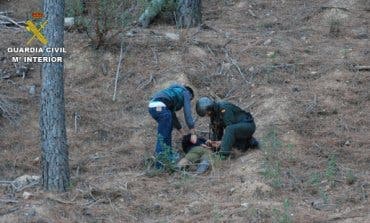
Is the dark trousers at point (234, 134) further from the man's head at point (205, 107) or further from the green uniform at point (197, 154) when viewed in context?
the man's head at point (205, 107)

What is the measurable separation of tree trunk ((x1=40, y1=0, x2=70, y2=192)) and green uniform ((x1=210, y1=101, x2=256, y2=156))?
6.68 feet

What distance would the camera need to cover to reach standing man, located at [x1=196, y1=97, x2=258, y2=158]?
8.59m

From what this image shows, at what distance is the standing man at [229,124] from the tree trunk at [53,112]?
1874mm

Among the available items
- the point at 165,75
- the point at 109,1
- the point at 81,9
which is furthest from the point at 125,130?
the point at 81,9

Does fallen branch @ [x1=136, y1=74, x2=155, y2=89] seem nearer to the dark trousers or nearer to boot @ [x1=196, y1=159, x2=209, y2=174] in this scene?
the dark trousers

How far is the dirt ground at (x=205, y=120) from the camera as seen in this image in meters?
7.39

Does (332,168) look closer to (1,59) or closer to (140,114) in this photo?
(140,114)

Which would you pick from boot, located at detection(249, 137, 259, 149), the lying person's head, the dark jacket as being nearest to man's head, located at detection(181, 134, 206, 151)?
the lying person's head

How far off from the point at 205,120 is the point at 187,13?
3.19m

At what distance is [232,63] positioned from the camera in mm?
11508

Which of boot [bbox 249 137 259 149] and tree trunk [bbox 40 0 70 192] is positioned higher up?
tree trunk [bbox 40 0 70 192]

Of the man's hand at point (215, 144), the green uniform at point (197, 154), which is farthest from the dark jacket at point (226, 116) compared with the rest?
the green uniform at point (197, 154)

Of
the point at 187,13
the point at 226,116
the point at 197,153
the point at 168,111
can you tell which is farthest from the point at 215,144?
the point at 187,13

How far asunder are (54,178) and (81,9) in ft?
16.6
